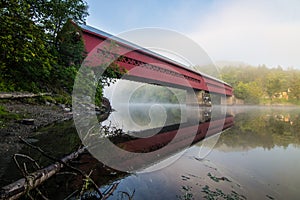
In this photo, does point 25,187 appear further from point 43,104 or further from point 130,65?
point 130,65

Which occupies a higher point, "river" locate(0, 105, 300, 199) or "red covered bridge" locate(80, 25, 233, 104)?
"red covered bridge" locate(80, 25, 233, 104)

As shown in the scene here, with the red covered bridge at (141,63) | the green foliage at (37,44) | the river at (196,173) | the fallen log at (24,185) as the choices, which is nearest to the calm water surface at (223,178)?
the river at (196,173)

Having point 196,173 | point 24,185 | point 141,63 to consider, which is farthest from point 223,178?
point 141,63

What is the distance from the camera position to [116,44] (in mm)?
14906

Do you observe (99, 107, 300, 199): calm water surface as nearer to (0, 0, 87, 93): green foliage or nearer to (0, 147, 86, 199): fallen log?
(0, 147, 86, 199): fallen log

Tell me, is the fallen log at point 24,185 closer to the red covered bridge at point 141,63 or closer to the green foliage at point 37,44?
the green foliage at point 37,44

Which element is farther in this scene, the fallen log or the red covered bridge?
the red covered bridge

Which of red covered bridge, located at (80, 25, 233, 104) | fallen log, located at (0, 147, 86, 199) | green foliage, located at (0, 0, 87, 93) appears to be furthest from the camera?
red covered bridge, located at (80, 25, 233, 104)

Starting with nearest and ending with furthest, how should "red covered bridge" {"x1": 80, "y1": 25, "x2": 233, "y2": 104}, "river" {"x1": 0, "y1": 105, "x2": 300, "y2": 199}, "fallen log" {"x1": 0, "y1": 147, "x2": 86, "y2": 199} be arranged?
"fallen log" {"x1": 0, "y1": 147, "x2": 86, "y2": 199} < "river" {"x1": 0, "y1": 105, "x2": 300, "y2": 199} < "red covered bridge" {"x1": 80, "y1": 25, "x2": 233, "y2": 104}

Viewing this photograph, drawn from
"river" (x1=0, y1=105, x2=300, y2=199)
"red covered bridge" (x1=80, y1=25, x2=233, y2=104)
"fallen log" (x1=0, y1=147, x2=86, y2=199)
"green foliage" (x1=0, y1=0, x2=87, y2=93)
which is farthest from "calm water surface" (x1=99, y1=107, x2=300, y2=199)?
"red covered bridge" (x1=80, y1=25, x2=233, y2=104)

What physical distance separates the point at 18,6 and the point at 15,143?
141 inches

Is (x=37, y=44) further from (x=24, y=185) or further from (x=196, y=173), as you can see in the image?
(x=196, y=173)

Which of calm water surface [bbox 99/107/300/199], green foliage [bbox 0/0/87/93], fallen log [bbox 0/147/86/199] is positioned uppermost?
green foliage [bbox 0/0/87/93]

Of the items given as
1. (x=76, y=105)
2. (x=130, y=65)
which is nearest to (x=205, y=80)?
(x=130, y=65)
